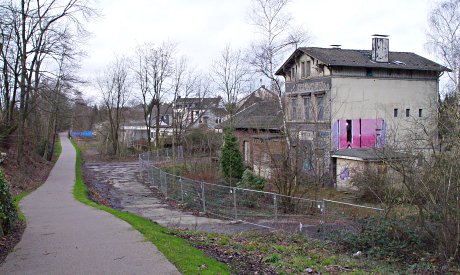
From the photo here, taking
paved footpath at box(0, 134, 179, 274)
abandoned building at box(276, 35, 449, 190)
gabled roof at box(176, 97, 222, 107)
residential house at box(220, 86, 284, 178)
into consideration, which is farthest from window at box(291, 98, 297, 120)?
gabled roof at box(176, 97, 222, 107)

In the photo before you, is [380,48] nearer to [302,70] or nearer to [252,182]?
[302,70]

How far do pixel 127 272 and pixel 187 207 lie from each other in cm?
1280

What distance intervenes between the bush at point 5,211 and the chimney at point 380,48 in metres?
28.8

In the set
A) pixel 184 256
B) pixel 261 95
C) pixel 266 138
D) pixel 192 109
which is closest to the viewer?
pixel 184 256

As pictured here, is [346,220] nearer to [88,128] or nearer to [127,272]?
[127,272]

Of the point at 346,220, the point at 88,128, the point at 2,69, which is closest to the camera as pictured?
the point at 346,220

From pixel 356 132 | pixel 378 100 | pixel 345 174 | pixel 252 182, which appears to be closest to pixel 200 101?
pixel 356 132

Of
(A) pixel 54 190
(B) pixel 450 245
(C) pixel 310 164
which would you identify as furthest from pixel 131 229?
(A) pixel 54 190

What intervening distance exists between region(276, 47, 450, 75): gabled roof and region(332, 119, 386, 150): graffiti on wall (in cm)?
402

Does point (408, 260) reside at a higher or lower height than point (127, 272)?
lower

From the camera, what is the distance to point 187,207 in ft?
65.2

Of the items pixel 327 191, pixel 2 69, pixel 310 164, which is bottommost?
pixel 327 191

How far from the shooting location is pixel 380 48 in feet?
110

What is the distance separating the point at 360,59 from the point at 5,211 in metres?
28.1
